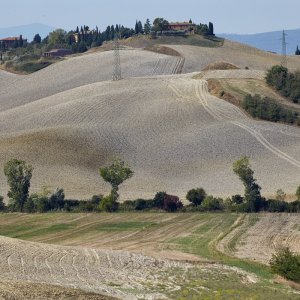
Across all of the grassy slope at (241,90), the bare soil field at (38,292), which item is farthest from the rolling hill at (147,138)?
the bare soil field at (38,292)

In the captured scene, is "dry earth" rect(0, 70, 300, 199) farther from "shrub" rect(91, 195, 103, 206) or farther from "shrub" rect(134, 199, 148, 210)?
"shrub" rect(134, 199, 148, 210)

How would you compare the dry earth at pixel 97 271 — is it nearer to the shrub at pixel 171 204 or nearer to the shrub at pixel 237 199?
the shrub at pixel 171 204

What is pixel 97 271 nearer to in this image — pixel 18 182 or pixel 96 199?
pixel 96 199

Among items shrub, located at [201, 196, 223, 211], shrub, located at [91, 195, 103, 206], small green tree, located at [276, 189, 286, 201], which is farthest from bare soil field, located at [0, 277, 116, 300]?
small green tree, located at [276, 189, 286, 201]

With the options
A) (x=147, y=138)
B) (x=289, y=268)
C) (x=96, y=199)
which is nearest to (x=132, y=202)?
(x=96, y=199)

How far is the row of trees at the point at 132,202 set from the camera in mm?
66812

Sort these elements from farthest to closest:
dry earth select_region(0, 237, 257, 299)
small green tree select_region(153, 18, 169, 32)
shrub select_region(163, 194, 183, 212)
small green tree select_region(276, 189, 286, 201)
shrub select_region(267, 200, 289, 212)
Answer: small green tree select_region(153, 18, 169, 32), small green tree select_region(276, 189, 286, 201), shrub select_region(163, 194, 183, 212), shrub select_region(267, 200, 289, 212), dry earth select_region(0, 237, 257, 299)

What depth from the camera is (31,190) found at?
76125 millimetres

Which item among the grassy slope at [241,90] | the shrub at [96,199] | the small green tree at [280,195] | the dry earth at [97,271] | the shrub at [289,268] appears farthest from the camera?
the grassy slope at [241,90]

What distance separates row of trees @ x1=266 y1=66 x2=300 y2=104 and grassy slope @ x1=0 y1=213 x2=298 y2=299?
4862 cm

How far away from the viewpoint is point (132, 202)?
2714 inches

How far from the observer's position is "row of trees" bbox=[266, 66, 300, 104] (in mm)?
111500

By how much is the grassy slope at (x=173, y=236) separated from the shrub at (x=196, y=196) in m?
4.87

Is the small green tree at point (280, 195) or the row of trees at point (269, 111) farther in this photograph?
the row of trees at point (269, 111)
